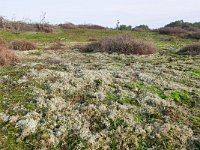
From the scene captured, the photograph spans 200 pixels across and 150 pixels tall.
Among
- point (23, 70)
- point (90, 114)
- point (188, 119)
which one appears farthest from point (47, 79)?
point (188, 119)

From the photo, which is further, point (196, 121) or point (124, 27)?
point (124, 27)

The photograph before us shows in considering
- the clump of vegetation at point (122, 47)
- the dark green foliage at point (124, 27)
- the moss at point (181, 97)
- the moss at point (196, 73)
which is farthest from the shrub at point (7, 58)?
the dark green foliage at point (124, 27)

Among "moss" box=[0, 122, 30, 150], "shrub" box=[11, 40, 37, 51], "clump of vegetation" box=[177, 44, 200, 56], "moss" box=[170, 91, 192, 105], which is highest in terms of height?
"shrub" box=[11, 40, 37, 51]

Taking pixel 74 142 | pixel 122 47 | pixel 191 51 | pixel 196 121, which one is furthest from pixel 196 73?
pixel 74 142

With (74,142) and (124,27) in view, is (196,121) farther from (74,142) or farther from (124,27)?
(124,27)

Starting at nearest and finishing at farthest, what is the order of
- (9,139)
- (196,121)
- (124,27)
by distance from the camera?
(9,139) → (196,121) → (124,27)

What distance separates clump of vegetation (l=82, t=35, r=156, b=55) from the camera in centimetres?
2477

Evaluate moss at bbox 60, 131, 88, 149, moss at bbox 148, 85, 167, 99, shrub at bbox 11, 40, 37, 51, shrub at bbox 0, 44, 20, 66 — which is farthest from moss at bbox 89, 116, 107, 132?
shrub at bbox 11, 40, 37, 51

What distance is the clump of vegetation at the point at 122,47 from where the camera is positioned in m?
24.8

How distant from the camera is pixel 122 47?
2484 centimetres

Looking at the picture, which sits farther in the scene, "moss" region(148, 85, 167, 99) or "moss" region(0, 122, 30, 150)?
"moss" region(148, 85, 167, 99)

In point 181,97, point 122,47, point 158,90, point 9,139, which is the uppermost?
point 122,47

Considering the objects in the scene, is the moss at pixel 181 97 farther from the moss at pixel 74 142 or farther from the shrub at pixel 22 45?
the shrub at pixel 22 45

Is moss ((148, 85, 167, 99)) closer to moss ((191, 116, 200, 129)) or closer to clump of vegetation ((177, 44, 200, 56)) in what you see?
moss ((191, 116, 200, 129))
